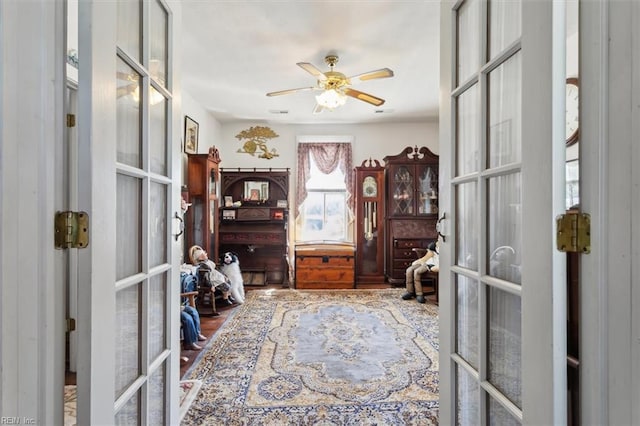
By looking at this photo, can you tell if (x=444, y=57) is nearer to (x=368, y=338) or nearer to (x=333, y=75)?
(x=333, y=75)

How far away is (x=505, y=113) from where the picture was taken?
956 millimetres

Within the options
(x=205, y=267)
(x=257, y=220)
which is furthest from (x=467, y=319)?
(x=257, y=220)

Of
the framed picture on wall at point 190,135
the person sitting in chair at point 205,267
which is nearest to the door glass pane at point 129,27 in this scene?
the person sitting in chair at point 205,267

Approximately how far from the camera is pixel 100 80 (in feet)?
2.66

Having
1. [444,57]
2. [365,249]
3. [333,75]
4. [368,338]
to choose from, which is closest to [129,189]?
[444,57]

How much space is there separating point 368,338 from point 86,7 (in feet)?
9.76

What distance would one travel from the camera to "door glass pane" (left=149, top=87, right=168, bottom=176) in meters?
1.17

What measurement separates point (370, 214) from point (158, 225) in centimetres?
431

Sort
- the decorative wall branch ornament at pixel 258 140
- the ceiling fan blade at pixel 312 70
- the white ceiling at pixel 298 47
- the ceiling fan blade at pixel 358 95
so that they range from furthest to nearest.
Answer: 1. the decorative wall branch ornament at pixel 258 140
2. the ceiling fan blade at pixel 358 95
3. the ceiling fan blade at pixel 312 70
4. the white ceiling at pixel 298 47

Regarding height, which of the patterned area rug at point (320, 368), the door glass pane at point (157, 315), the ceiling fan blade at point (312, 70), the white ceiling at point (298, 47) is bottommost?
the patterned area rug at point (320, 368)

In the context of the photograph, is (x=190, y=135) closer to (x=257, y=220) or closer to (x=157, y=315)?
(x=257, y=220)

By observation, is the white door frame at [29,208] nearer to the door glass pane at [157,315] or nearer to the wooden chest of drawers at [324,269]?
the door glass pane at [157,315]

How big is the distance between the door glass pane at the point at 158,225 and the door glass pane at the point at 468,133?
1156mm

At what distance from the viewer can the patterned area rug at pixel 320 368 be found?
6.18ft
